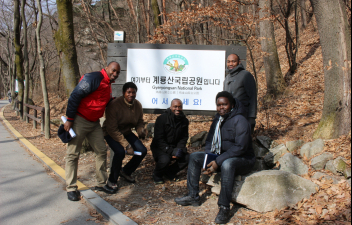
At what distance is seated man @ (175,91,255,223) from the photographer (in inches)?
143

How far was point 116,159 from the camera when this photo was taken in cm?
473

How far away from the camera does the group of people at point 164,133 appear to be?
12.5ft

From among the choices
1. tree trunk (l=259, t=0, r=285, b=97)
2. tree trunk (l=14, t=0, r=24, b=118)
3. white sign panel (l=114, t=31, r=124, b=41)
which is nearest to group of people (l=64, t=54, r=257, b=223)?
white sign panel (l=114, t=31, r=124, b=41)

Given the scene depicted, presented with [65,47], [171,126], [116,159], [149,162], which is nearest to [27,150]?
[65,47]

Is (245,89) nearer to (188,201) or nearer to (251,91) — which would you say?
(251,91)

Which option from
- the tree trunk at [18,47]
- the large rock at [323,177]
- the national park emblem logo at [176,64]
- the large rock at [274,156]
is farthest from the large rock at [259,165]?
the tree trunk at [18,47]

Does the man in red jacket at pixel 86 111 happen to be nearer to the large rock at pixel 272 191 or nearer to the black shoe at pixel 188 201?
the black shoe at pixel 188 201

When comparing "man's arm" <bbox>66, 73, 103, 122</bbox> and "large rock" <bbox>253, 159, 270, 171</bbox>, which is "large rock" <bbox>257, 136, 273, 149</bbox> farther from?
"man's arm" <bbox>66, 73, 103, 122</bbox>

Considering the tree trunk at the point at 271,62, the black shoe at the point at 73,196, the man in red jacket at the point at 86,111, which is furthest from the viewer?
the tree trunk at the point at 271,62

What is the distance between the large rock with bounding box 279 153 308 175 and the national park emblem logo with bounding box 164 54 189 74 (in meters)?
2.65

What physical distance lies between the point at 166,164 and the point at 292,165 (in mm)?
2047

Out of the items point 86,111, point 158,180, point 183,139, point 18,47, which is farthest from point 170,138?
point 18,47

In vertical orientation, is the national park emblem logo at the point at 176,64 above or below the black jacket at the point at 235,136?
above

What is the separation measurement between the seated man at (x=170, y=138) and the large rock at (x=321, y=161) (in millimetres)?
2038
